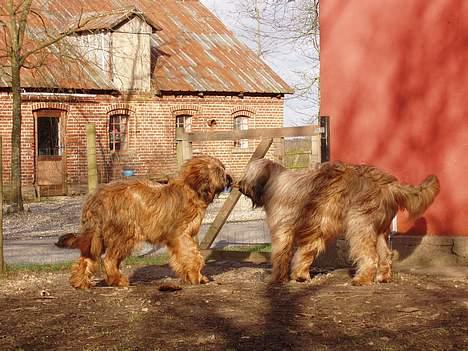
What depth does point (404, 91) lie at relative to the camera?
39.1ft

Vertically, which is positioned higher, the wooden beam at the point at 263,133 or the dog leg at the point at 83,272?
the wooden beam at the point at 263,133

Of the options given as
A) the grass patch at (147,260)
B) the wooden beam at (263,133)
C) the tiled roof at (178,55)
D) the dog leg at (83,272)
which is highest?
the tiled roof at (178,55)

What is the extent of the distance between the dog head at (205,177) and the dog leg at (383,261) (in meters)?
1.82

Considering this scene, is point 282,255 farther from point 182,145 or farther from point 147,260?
point 147,260

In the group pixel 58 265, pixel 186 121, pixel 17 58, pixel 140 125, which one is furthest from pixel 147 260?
pixel 186 121

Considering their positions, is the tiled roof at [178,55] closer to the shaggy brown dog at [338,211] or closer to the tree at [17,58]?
the tree at [17,58]

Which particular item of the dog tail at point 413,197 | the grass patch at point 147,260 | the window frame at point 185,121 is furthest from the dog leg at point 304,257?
the window frame at point 185,121

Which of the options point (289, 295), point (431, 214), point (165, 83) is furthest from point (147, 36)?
point (289, 295)

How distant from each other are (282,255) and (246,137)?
269 centimetres

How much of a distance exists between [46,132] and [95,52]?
3381 mm

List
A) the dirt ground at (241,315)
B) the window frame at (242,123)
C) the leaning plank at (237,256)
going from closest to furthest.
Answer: the dirt ground at (241,315), the leaning plank at (237,256), the window frame at (242,123)

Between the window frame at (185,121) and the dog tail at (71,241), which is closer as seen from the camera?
the dog tail at (71,241)

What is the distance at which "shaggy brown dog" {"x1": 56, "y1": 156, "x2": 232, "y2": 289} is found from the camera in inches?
372

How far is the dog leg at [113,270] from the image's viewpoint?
9523 millimetres
